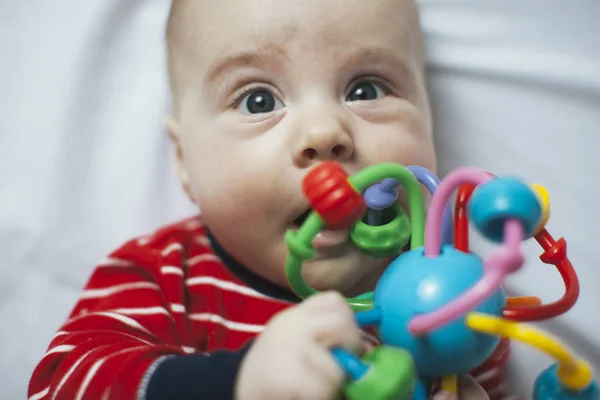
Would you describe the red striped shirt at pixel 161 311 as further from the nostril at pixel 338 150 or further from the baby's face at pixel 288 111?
the nostril at pixel 338 150

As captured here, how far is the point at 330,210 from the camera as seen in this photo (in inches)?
23.4

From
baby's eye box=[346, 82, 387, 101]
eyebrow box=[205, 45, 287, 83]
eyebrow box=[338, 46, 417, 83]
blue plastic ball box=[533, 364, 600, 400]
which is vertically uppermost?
eyebrow box=[205, 45, 287, 83]

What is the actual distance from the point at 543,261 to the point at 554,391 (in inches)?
4.9

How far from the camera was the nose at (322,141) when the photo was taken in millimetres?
725

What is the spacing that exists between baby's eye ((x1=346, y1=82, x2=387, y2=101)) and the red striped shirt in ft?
1.00

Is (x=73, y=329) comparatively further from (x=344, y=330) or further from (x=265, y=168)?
(x=344, y=330)

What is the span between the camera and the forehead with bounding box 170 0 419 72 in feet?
2.64

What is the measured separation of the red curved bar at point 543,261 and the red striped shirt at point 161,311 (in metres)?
0.15

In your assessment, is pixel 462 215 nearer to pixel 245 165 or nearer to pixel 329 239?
pixel 329 239

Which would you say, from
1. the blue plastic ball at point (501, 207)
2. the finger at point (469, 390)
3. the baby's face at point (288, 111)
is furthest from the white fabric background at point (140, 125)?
the blue plastic ball at point (501, 207)

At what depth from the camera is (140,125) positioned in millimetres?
1152

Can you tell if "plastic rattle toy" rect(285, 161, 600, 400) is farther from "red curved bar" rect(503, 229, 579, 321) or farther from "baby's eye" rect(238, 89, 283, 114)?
"baby's eye" rect(238, 89, 283, 114)

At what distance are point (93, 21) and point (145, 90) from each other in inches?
6.2

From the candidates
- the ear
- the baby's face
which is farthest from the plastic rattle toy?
the ear
